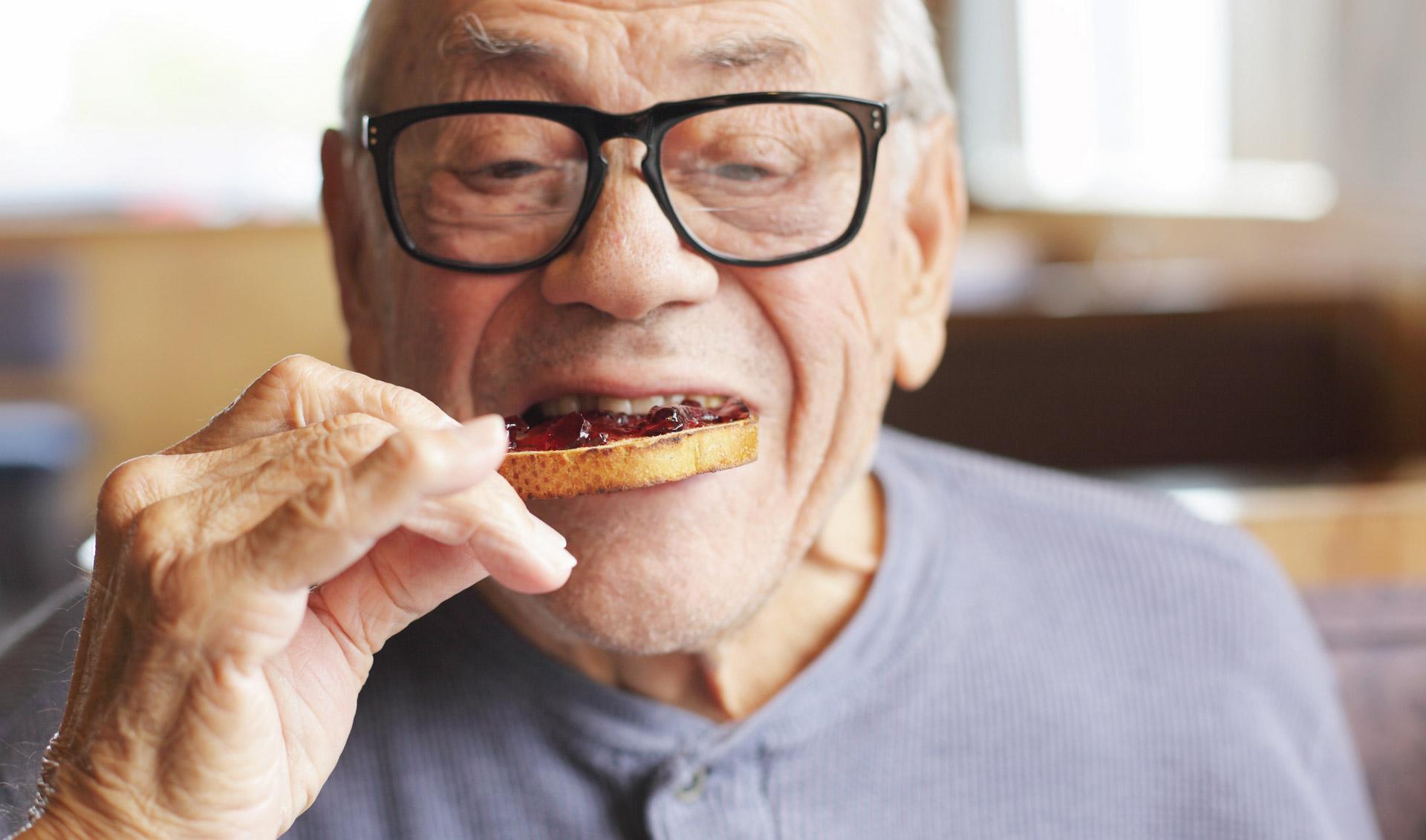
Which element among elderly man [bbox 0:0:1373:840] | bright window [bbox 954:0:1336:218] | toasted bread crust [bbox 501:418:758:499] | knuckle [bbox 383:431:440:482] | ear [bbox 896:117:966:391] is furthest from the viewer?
bright window [bbox 954:0:1336:218]

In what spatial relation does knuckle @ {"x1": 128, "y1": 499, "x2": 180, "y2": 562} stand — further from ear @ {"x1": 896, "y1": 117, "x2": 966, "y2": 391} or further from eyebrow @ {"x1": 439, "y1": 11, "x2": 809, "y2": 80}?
ear @ {"x1": 896, "y1": 117, "x2": 966, "y2": 391}

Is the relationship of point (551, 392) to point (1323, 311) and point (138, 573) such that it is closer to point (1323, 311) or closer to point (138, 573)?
point (138, 573)

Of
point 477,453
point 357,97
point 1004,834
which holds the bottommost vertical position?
point 1004,834

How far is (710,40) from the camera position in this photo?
111 cm

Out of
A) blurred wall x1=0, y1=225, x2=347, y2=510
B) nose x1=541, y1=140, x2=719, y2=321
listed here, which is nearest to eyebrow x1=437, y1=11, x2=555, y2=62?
nose x1=541, y1=140, x2=719, y2=321

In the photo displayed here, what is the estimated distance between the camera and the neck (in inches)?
52.0

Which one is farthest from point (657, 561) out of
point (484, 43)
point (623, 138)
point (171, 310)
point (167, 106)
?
point (167, 106)

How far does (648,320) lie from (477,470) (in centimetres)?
43

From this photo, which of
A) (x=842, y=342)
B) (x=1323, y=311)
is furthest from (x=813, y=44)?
(x=1323, y=311)

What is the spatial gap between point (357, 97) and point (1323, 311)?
3662 millimetres

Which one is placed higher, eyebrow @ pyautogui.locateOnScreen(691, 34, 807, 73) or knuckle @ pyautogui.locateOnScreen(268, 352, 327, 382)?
eyebrow @ pyautogui.locateOnScreen(691, 34, 807, 73)

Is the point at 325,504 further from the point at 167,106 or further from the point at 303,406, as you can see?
the point at 167,106

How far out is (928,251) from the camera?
1.46 m

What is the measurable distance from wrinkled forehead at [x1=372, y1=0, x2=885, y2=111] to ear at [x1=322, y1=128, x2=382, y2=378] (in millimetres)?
207
